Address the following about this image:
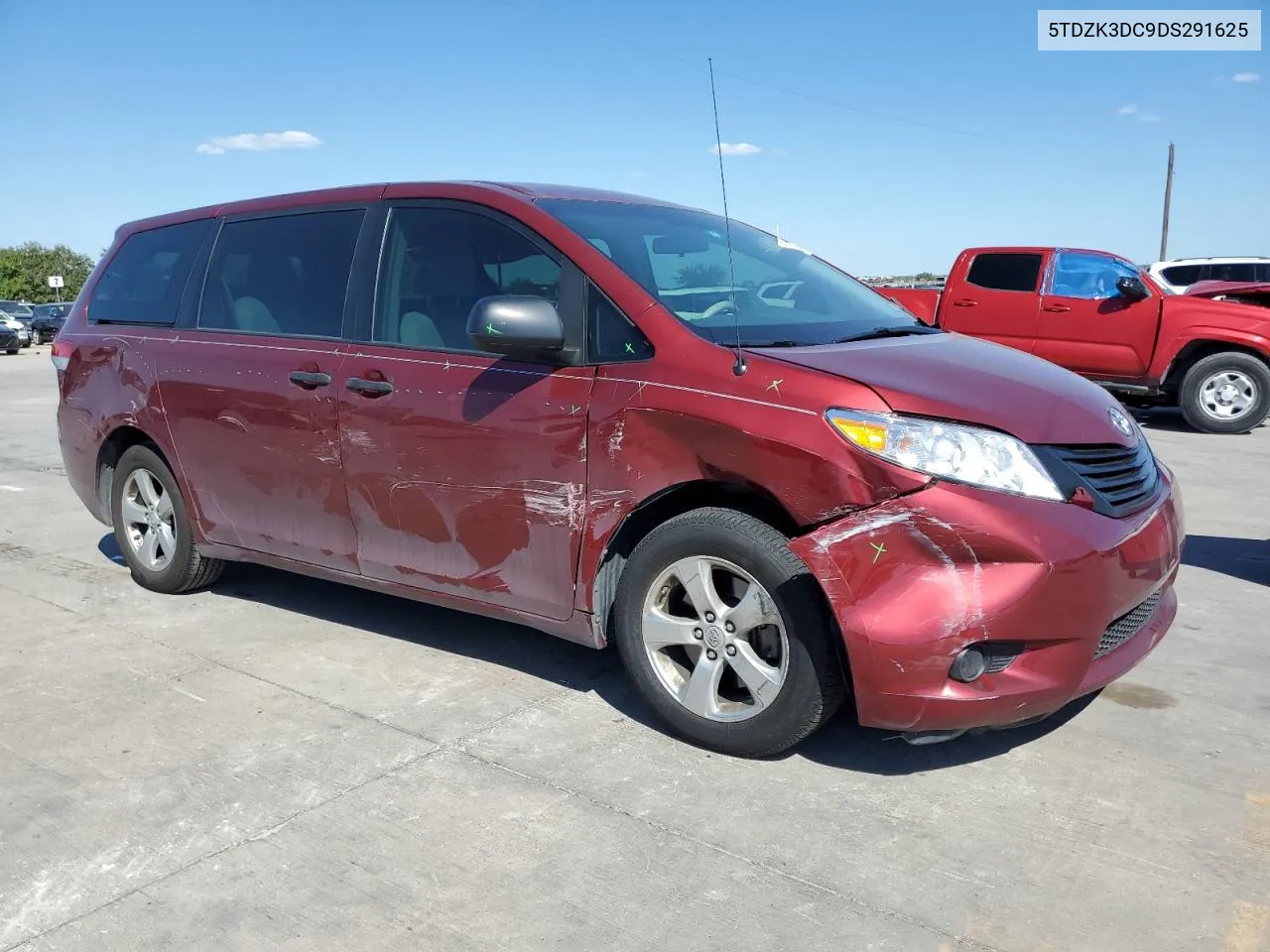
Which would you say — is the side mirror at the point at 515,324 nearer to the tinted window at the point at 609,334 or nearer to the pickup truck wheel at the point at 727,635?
the tinted window at the point at 609,334

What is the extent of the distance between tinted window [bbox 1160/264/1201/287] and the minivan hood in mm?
16026

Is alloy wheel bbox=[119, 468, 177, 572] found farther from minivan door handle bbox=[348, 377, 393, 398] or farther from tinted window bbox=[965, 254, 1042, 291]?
tinted window bbox=[965, 254, 1042, 291]

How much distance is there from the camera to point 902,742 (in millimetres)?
3518

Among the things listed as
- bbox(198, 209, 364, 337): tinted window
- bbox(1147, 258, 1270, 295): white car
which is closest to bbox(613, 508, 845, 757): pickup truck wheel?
bbox(198, 209, 364, 337): tinted window

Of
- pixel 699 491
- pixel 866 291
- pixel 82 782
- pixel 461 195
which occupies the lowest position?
pixel 82 782

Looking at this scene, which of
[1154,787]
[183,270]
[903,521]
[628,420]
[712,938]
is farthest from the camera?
[183,270]

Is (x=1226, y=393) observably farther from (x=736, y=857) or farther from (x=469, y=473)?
(x=736, y=857)

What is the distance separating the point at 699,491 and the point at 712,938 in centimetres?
138

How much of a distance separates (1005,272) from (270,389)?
31.4ft

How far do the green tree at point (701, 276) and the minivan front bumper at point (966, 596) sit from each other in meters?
1.13

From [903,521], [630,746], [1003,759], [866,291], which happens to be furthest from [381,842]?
[866,291]

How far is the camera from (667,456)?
333 centimetres

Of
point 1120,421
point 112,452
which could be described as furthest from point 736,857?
point 112,452

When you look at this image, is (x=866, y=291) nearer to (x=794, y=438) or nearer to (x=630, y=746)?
(x=794, y=438)
